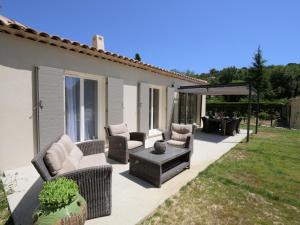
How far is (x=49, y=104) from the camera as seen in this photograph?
4.67 m

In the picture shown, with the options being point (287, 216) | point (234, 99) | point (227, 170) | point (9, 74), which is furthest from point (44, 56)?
point (234, 99)

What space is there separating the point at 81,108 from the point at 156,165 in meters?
3.44

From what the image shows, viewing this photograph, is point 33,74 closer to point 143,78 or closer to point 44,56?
point 44,56

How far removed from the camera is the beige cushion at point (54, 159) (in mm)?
2424

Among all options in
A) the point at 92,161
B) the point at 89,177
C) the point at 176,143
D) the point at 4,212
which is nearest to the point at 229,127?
the point at 176,143

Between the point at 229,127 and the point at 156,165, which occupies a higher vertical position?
the point at 229,127

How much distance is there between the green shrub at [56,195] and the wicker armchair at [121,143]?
276 cm

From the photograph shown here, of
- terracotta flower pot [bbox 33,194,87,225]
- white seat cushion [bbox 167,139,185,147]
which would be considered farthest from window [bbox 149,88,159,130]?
terracotta flower pot [bbox 33,194,87,225]

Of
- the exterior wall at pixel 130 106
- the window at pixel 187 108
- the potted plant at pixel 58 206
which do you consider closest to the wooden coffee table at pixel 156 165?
the potted plant at pixel 58 206

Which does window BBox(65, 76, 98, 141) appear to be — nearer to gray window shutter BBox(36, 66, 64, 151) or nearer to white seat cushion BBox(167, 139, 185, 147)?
gray window shutter BBox(36, 66, 64, 151)

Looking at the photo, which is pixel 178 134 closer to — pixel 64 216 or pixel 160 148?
pixel 160 148

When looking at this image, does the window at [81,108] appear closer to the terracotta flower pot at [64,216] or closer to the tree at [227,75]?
the terracotta flower pot at [64,216]

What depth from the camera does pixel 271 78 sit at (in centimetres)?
3497

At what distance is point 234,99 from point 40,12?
1106 inches
